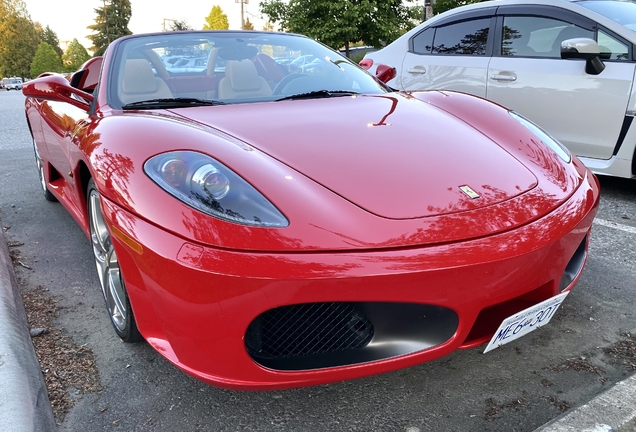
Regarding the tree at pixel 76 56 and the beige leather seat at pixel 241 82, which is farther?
the tree at pixel 76 56

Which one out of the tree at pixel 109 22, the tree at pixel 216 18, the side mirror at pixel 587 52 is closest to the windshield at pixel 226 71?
the side mirror at pixel 587 52

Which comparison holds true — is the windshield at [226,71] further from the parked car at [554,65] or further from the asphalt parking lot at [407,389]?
the parked car at [554,65]

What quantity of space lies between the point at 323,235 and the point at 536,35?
3.45 m

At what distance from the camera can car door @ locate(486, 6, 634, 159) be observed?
3.60 meters

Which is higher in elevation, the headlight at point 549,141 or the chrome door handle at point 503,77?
the chrome door handle at point 503,77

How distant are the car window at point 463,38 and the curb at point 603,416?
11.1 ft

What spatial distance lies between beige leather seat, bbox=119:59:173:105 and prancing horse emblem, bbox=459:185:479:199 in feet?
4.42

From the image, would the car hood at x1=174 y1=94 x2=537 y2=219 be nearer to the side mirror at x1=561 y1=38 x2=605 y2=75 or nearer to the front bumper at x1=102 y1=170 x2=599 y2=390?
the front bumper at x1=102 y1=170 x2=599 y2=390

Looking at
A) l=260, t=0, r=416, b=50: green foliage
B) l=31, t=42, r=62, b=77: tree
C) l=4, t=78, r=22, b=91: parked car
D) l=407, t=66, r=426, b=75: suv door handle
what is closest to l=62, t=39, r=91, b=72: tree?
l=31, t=42, r=62, b=77: tree

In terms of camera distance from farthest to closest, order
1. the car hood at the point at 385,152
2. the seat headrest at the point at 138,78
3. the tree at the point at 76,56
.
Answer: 1. the tree at the point at 76,56
2. the seat headrest at the point at 138,78
3. the car hood at the point at 385,152

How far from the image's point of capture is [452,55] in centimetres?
464

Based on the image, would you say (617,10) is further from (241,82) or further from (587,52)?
(241,82)

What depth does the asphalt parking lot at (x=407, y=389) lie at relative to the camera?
1.64 meters

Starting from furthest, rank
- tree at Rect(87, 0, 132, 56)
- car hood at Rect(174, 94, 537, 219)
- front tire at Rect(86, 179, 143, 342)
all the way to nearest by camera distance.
→ tree at Rect(87, 0, 132, 56), front tire at Rect(86, 179, 143, 342), car hood at Rect(174, 94, 537, 219)
